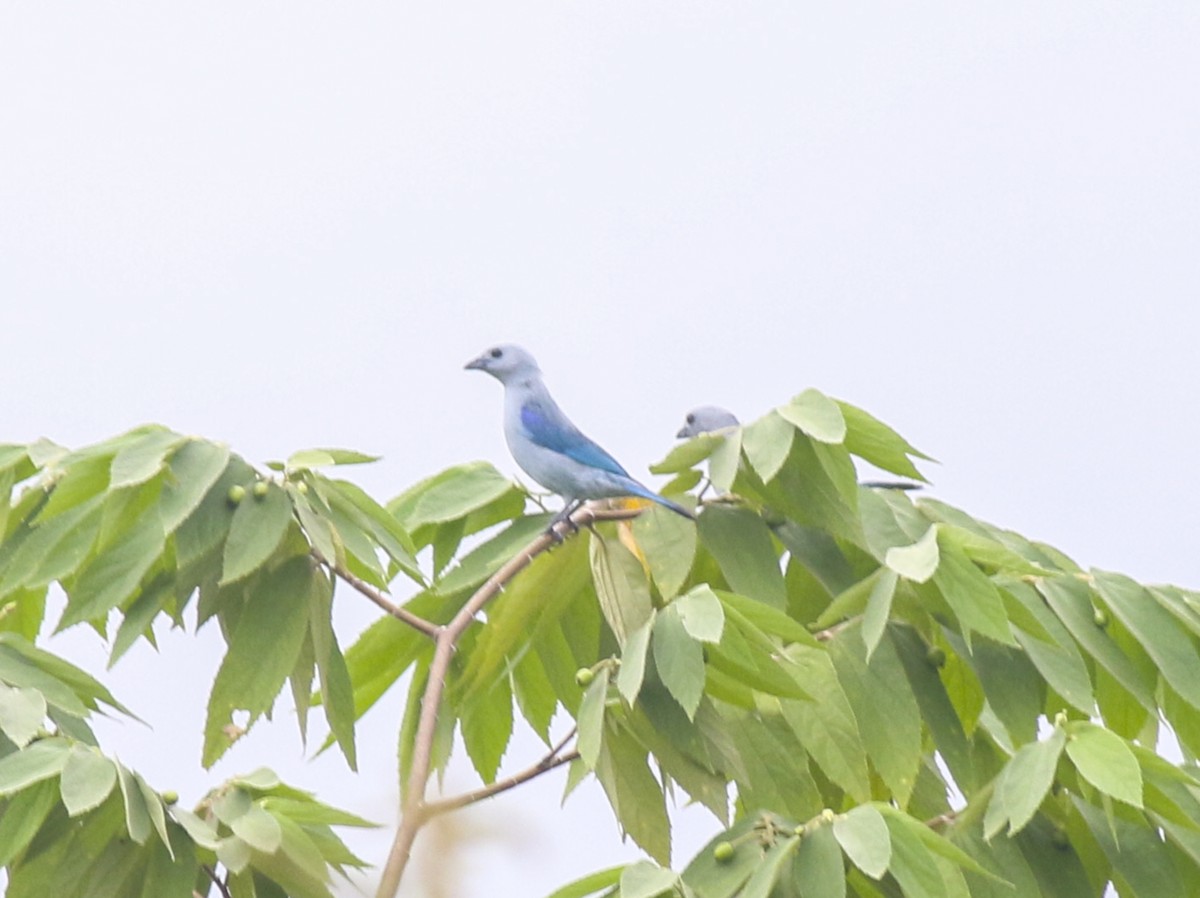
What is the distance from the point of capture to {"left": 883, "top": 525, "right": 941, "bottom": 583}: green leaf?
11.1 ft

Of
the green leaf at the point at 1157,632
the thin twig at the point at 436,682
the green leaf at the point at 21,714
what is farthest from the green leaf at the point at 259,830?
the green leaf at the point at 1157,632

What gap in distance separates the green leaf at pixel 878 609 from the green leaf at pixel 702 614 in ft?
1.01

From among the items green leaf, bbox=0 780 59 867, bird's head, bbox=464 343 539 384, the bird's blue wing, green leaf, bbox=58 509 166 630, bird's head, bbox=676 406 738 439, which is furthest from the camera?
bird's head, bbox=676 406 738 439

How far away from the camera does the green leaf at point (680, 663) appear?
3.18 metres

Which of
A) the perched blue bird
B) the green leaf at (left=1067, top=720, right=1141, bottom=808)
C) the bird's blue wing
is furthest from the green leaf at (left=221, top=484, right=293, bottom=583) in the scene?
the bird's blue wing

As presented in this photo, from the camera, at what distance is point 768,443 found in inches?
144

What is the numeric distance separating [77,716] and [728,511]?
1.33 meters

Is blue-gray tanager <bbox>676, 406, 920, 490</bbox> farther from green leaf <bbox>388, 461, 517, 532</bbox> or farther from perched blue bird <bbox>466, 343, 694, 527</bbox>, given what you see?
green leaf <bbox>388, 461, 517, 532</bbox>

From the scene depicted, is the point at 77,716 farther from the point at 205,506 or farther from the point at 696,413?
the point at 696,413

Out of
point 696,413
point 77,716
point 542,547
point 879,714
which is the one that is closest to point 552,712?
point 542,547

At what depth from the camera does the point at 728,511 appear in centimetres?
395

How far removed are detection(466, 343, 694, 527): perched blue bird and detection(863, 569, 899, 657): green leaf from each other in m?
1.33

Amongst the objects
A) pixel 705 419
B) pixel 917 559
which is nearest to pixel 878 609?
pixel 917 559

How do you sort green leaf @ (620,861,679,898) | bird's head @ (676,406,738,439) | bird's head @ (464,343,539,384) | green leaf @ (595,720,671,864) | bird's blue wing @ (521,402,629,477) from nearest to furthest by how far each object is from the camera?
1. green leaf @ (620,861,679,898)
2. green leaf @ (595,720,671,864)
3. bird's blue wing @ (521,402,629,477)
4. bird's head @ (464,343,539,384)
5. bird's head @ (676,406,738,439)
